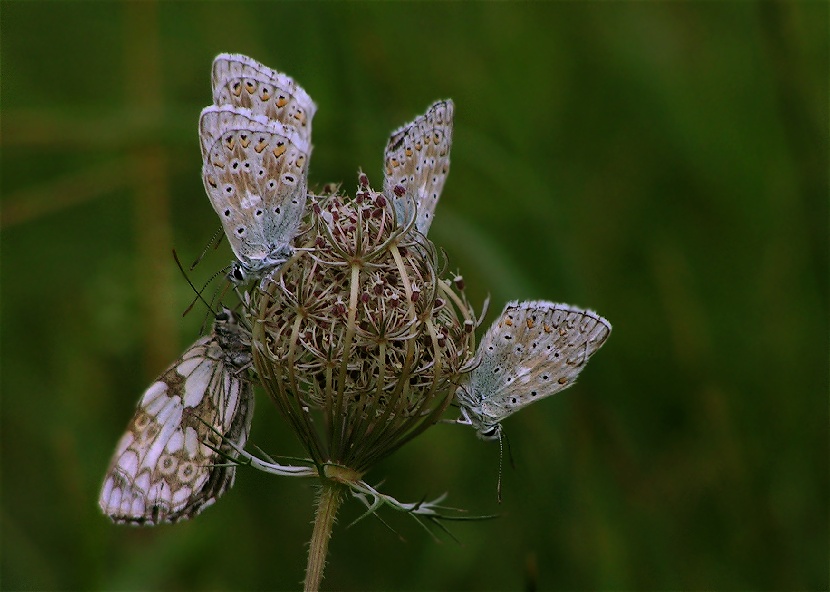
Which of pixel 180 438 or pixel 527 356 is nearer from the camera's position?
pixel 527 356

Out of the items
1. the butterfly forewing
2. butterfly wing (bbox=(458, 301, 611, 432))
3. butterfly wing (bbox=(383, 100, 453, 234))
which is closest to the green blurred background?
the butterfly forewing

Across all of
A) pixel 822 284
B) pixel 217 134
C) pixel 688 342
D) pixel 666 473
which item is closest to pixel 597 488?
pixel 666 473

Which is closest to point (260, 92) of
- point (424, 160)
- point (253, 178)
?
point (253, 178)

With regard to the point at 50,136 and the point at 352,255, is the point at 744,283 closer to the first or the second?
the point at 352,255

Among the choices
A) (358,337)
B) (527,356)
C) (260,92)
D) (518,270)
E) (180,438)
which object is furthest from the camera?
(518,270)

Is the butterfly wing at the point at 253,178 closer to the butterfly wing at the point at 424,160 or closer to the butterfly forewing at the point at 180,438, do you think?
the butterfly wing at the point at 424,160

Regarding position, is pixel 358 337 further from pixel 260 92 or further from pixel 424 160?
pixel 260 92
